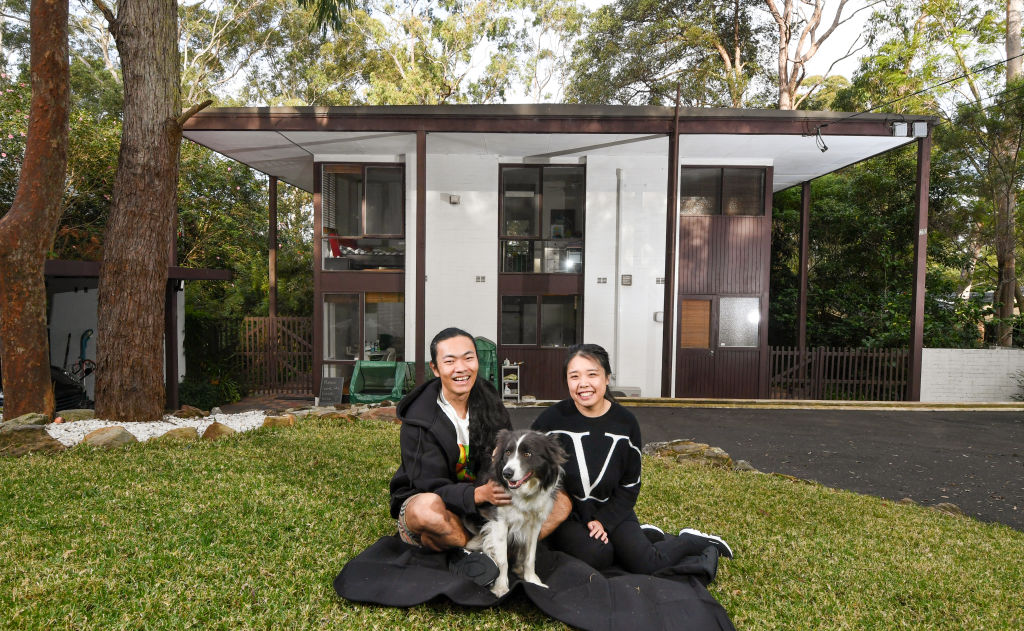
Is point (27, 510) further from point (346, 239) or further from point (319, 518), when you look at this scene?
point (346, 239)

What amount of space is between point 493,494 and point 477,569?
17.7 inches

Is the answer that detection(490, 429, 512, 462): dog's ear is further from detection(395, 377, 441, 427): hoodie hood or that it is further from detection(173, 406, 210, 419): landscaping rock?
detection(173, 406, 210, 419): landscaping rock

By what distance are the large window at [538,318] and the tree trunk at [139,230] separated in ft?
22.3

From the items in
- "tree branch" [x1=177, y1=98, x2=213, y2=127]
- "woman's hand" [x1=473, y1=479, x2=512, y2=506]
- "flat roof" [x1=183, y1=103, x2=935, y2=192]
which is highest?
"flat roof" [x1=183, y1=103, x2=935, y2=192]

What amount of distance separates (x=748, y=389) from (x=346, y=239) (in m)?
9.49

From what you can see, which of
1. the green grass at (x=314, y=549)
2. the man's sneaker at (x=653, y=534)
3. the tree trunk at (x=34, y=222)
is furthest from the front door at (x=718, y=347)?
the tree trunk at (x=34, y=222)

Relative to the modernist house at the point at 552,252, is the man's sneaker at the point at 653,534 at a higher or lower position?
lower

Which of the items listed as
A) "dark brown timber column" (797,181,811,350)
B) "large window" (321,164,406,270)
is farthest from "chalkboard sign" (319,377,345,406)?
"dark brown timber column" (797,181,811,350)

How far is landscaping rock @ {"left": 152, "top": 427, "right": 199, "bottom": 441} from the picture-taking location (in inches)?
255

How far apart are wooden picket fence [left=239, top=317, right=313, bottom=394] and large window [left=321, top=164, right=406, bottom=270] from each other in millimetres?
1905

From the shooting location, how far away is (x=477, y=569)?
2812 mm

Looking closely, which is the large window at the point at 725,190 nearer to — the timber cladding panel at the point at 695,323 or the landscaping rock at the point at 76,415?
the timber cladding panel at the point at 695,323

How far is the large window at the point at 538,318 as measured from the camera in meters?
12.7

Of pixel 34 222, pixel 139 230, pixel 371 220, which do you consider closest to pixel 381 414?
pixel 139 230
